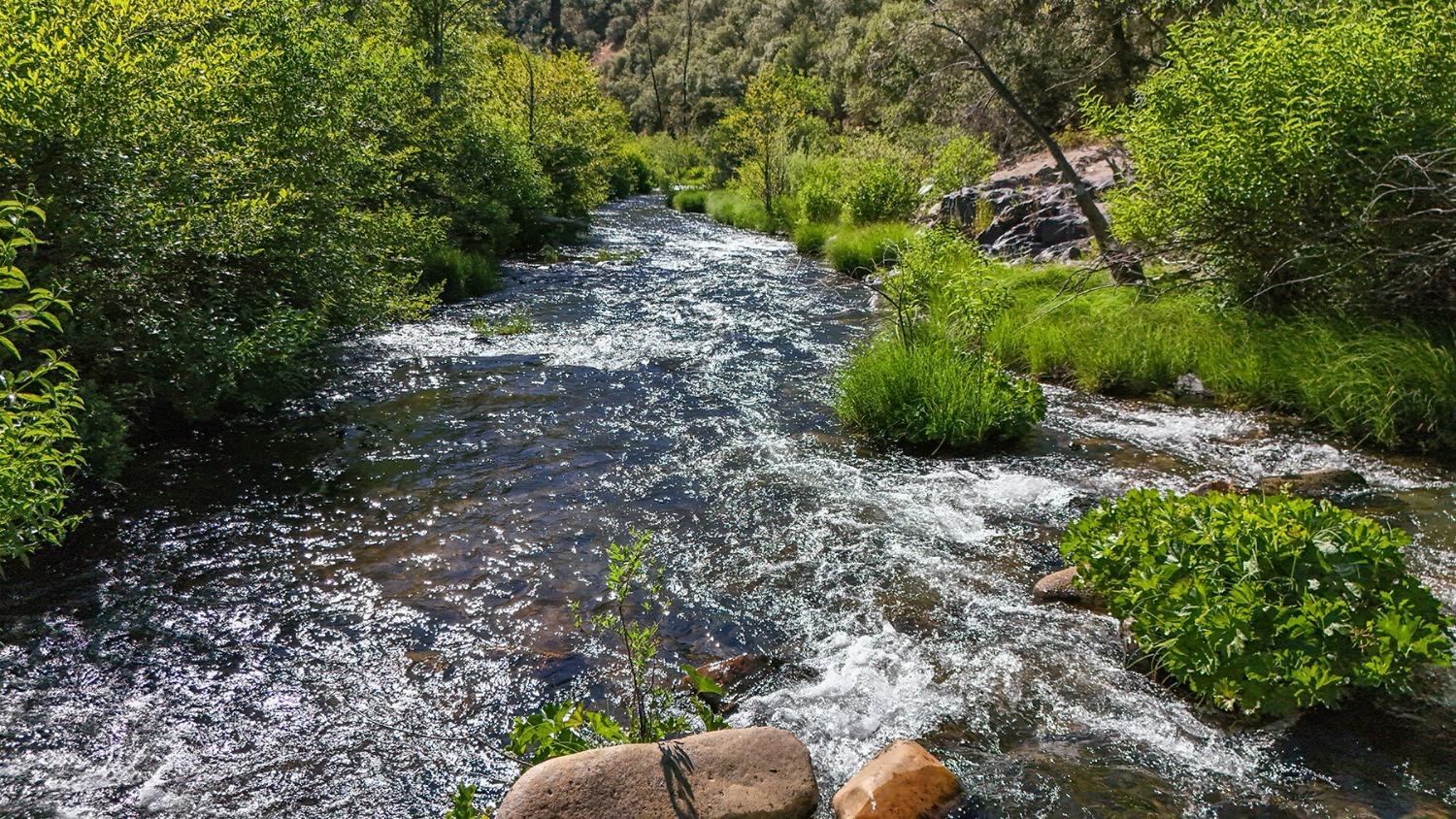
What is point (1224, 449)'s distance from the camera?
8.03 m

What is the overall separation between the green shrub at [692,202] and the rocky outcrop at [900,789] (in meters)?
33.9

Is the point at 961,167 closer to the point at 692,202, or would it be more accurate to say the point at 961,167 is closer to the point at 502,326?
the point at 502,326

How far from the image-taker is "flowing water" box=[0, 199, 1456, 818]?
12.8ft

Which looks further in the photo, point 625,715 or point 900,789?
point 625,715

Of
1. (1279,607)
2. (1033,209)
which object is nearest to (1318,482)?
(1279,607)

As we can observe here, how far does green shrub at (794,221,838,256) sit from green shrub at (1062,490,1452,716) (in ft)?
60.2

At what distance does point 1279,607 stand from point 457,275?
1495cm

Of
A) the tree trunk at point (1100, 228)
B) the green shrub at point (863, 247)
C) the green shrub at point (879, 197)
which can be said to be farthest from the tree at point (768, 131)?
the tree trunk at point (1100, 228)

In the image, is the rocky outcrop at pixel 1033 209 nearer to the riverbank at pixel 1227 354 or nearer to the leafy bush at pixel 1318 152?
the riverbank at pixel 1227 354

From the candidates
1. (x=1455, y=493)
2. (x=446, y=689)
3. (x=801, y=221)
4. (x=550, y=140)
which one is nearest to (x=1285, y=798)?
(x=446, y=689)

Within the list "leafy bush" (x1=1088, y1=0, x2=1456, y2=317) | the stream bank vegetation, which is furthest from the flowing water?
"leafy bush" (x1=1088, y1=0, x2=1456, y2=317)

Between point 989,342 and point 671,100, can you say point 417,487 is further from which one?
point 671,100

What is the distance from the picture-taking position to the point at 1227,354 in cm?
954

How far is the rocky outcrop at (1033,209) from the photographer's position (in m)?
15.7
